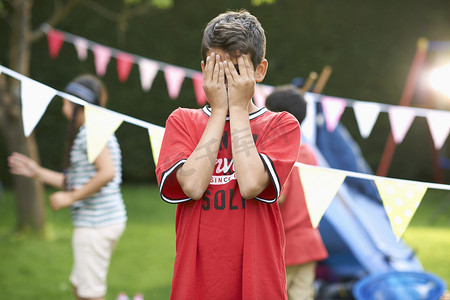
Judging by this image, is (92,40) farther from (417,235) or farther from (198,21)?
(417,235)

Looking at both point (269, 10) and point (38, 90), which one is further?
point (269, 10)

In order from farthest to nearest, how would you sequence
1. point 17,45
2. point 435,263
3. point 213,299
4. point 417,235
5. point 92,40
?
point 92,40 < point 417,235 < point 17,45 < point 435,263 < point 213,299

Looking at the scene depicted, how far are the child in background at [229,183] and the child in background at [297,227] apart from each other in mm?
1045

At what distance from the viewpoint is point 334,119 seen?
13.8ft

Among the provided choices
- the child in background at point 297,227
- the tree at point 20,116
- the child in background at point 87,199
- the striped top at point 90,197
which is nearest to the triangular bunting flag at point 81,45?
the tree at point 20,116

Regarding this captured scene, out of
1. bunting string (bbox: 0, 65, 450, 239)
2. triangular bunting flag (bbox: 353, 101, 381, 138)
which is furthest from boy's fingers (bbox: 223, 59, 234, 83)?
triangular bunting flag (bbox: 353, 101, 381, 138)

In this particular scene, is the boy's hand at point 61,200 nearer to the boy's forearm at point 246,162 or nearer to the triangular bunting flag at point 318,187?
the triangular bunting flag at point 318,187

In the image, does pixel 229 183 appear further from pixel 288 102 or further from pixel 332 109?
pixel 332 109

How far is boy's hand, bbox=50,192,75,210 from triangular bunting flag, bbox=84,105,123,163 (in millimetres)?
278

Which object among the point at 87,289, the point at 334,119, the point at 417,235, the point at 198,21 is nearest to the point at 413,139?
the point at 417,235

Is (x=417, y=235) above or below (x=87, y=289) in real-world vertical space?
above

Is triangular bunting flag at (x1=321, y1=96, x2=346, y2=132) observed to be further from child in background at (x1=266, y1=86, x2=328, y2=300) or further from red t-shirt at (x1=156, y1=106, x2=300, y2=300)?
red t-shirt at (x1=156, y1=106, x2=300, y2=300)

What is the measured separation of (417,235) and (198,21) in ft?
15.4

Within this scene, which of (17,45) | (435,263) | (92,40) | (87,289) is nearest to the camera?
(87,289)
